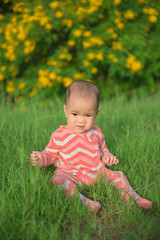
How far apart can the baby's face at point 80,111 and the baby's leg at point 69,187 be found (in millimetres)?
354

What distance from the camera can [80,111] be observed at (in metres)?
2.02

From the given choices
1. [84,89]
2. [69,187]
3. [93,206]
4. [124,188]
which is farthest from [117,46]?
[93,206]

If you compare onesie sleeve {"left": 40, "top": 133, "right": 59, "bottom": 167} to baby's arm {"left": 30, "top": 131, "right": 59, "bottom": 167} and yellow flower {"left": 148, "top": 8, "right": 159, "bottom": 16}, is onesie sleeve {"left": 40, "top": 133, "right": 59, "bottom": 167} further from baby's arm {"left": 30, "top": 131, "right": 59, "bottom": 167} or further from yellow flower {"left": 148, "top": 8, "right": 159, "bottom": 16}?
yellow flower {"left": 148, "top": 8, "right": 159, "bottom": 16}

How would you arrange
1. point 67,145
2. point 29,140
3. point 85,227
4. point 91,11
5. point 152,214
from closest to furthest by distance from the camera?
point 85,227 → point 152,214 → point 67,145 → point 29,140 → point 91,11

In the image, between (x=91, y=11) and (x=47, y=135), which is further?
(x=91, y=11)

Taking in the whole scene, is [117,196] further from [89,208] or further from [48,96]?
[48,96]

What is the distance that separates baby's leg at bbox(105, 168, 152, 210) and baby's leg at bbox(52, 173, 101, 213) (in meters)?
0.24

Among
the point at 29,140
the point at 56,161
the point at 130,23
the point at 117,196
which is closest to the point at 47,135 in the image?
the point at 29,140

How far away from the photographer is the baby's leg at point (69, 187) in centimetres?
181

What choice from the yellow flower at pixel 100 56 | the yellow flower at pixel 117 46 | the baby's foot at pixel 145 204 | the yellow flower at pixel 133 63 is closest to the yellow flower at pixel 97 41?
the yellow flower at pixel 100 56

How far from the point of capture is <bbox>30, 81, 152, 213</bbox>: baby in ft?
6.57

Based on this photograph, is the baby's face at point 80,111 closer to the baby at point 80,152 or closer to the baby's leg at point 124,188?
the baby at point 80,152

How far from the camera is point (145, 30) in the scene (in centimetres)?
519

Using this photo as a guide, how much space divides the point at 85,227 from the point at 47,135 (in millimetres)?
1173
